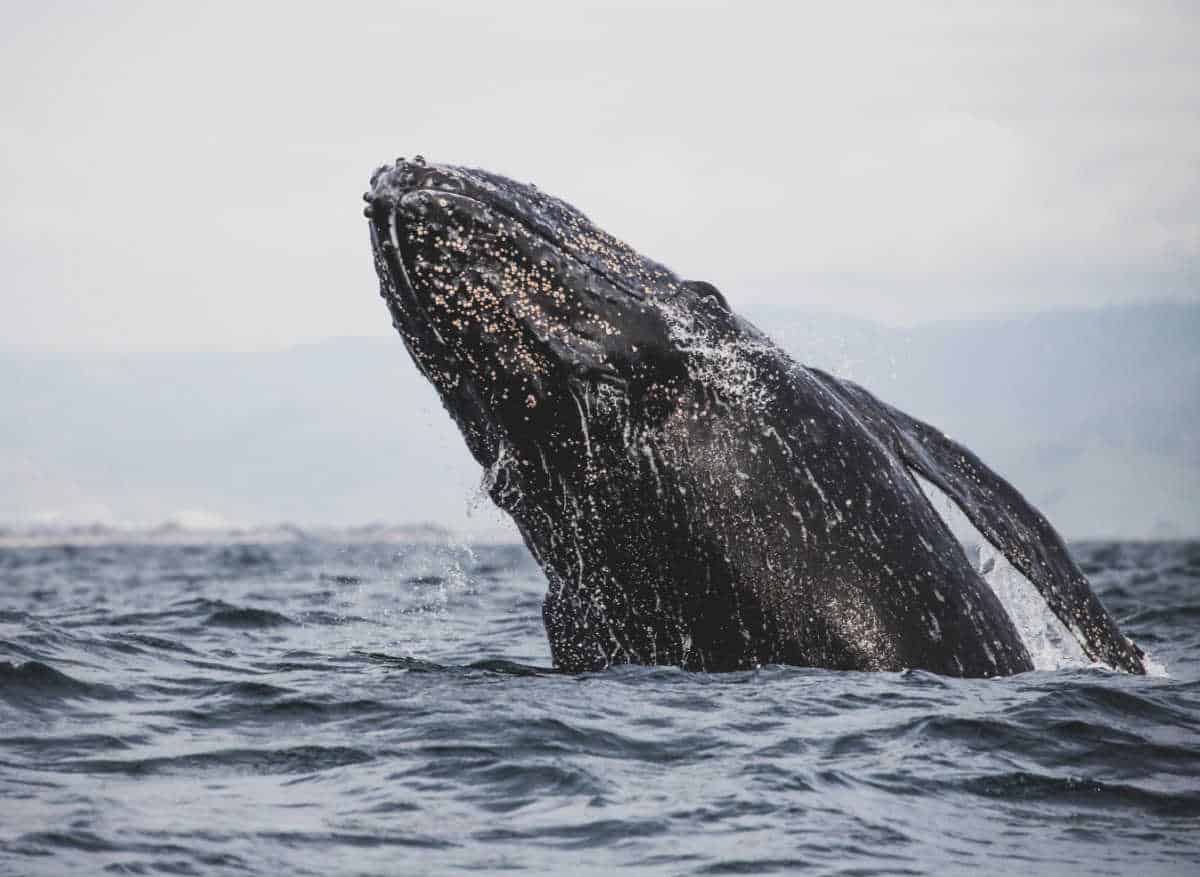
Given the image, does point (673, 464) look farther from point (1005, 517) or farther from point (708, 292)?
point (1005, 517)

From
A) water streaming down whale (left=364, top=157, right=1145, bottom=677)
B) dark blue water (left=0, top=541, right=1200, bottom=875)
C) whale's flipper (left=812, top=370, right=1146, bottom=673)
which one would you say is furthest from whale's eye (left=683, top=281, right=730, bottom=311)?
dark blue water (left=0, top=541, right=1200, bottom=875)

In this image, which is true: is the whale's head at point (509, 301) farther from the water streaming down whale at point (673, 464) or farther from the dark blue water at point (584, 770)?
the dark blue water at point (584, 770)

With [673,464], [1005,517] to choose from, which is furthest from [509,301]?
[1005,517]

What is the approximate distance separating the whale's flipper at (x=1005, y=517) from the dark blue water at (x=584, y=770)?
0.33 metres

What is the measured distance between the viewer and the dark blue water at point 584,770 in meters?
6.71

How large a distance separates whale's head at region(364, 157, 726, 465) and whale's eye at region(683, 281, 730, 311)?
1.43 ft

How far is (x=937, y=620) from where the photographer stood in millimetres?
9336

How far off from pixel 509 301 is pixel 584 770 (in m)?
2.46

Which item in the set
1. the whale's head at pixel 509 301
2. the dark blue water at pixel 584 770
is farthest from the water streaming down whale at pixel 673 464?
the dark blue water at pixel 584 770

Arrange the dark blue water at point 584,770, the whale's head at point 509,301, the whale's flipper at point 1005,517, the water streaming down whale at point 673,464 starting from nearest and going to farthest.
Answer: the dark blue water at point 584,770 → the whale's head at point 509,301 → the water streaming down whale at point 673,464 → the whale's flipper at point 1005,517

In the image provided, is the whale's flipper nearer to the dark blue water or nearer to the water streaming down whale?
the water streaming down whale

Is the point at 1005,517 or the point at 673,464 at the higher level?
the point at 673,464

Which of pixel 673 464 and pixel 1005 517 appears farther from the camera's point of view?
pixel 1005 517

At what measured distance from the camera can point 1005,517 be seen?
373 inches
